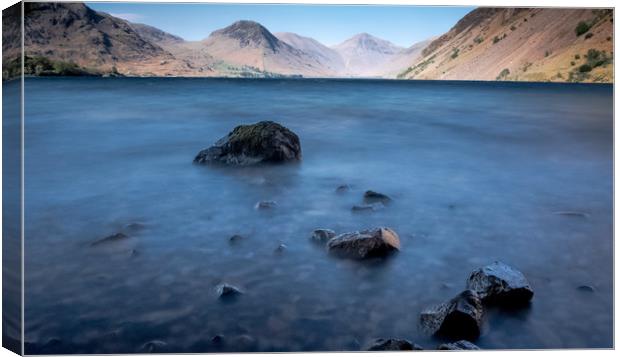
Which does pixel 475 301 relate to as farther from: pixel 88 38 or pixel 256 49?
pixel 88 38

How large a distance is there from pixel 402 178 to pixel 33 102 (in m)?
4.14

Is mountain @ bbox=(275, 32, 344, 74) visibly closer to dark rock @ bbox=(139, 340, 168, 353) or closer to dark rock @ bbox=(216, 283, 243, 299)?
dark rock @ bbox=(216, 283, 243, 299)

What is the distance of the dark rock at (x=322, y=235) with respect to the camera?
4.81 meters

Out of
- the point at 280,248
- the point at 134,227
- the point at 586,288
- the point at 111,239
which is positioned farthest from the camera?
the point at 134,227

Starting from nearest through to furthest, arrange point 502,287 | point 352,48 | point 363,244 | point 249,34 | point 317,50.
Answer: point 502,287, point 363,244, point 249,34, point 352,48, point 317,50

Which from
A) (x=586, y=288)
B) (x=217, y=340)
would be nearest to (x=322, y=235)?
(x=217, y=340)

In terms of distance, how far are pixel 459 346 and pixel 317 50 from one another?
3278mm

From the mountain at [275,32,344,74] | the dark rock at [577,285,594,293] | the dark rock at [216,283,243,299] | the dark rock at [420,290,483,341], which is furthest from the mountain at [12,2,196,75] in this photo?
the dark rock at [577,285,594,293]

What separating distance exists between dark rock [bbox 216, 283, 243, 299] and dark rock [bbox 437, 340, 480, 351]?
4.91 feet

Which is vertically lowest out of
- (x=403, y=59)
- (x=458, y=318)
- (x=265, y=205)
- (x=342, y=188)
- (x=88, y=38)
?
(x=458, y=318)

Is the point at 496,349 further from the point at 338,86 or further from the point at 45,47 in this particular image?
the point at 45,47

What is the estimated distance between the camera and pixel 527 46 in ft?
20.2

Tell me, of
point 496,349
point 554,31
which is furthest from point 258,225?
point 554,31

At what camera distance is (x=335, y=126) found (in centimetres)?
778
